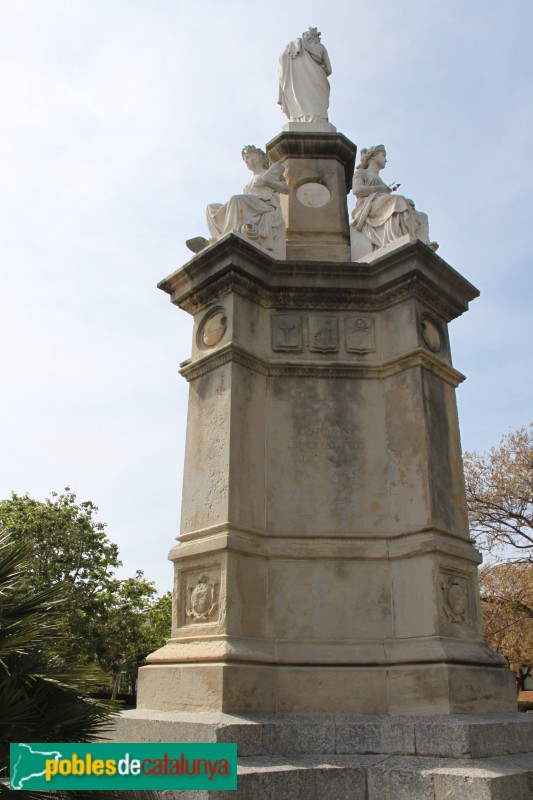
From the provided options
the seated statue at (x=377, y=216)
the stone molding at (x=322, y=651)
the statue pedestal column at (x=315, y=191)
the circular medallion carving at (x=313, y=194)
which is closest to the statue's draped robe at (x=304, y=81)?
the statue pedestal column at (x=315, y=191)

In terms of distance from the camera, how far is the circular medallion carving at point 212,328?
25.4 ft

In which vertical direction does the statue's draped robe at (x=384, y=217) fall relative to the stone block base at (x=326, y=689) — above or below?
above

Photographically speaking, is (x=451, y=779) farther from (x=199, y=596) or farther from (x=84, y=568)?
(x=84, y=568)

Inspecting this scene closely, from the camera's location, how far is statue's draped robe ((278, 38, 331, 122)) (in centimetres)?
1042

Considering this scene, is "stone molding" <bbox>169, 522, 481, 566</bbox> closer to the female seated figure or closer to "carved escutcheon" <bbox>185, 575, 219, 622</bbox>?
"carved escutcheon" <bbox>185, 575, 219, 622</bbox>

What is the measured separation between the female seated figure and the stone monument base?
4.91m

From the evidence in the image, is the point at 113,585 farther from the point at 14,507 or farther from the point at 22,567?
the point at 22,567

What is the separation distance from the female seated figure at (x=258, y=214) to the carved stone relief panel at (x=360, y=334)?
117 centimetres

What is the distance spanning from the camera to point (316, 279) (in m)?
8.04

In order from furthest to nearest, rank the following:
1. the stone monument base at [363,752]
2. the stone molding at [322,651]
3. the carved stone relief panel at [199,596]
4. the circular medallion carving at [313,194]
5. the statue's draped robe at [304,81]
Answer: the statue's draped robe at [304,81] → the circular medallion carving at [313,194] → the carved stone relief panel at [199,596] → the stone molding at [322,651] → the stone monument base at [363,752]

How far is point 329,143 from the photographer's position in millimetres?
9828

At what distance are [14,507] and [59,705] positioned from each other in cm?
2456
